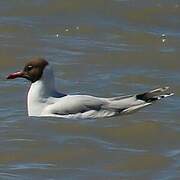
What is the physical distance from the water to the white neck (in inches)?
6.2

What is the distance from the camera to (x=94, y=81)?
12.4m

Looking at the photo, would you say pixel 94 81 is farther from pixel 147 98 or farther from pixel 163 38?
pixel 163 38

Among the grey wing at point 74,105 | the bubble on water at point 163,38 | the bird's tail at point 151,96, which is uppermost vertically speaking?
the bubble on water at point 163,38

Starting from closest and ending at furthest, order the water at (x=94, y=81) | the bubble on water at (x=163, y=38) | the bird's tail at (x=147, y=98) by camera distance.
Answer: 1. the water at (x=94, y=81)
2. the bird's tail at (x=147, y=98)
3. the bubble on water at (x=163, y=38)

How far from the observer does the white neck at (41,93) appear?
10836 millimetres

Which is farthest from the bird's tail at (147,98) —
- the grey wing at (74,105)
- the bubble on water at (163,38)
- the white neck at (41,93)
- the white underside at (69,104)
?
the bubble on water at (163,38)

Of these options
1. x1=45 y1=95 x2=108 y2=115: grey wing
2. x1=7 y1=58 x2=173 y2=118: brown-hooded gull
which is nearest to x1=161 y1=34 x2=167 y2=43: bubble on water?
x1=7 y1=58 x2=173 y2=118: brown-hooded gull

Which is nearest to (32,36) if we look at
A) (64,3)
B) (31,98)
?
(64,3)

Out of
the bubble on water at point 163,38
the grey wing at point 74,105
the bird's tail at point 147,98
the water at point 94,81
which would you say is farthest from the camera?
the bubble on water at point 163,38

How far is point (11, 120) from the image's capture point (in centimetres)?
1071

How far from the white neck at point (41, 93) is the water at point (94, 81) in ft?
0.52

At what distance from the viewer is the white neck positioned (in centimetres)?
1084

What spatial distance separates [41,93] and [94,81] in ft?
5.00

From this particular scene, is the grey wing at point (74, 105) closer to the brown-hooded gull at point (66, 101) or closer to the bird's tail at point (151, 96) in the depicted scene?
the brown-hooded gull at point (66, 101)
